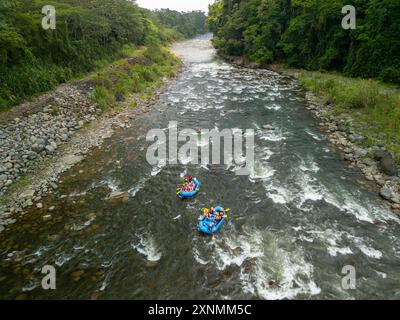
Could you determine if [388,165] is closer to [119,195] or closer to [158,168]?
[158,168]

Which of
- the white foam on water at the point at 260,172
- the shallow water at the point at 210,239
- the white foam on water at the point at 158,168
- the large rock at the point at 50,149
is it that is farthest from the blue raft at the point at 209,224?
the large rock at the point at 50,149

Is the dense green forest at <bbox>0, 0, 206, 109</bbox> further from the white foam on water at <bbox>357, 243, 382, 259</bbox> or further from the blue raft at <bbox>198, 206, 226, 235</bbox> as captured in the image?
the white foam on water at <bbox>357, 243, 382, 259</bbox>

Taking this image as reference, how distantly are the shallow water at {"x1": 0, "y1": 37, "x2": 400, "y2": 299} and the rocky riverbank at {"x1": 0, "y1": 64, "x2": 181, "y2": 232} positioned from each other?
91 centimetres

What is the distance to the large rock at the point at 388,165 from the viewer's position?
456 inches

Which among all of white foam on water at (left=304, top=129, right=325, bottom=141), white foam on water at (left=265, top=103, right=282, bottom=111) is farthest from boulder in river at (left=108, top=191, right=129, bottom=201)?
white foam on water at (left=265, top=103, right=282, bottom=111)

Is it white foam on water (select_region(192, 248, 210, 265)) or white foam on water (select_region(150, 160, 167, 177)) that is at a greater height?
white foam on water (select_region(150, 160, 167, 177))

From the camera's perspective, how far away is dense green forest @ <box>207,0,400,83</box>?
2117 cm

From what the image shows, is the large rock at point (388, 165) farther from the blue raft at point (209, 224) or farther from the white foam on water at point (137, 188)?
the white foam on water at point (137, 188)

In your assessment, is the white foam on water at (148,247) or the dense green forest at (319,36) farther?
the dense green forest at (319,36)

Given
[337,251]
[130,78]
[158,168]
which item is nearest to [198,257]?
[337,251]

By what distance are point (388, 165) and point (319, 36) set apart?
74.3 feet

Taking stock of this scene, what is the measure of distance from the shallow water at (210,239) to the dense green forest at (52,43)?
780 cm
